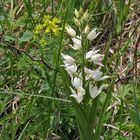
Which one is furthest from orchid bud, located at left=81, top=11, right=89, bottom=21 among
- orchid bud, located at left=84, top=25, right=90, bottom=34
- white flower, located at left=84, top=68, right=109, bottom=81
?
white flower, located at left=84, top=68, right=109, bottom=81

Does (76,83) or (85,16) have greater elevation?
(85,16)

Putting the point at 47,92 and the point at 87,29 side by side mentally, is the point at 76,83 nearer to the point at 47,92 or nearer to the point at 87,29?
the point at 87,29

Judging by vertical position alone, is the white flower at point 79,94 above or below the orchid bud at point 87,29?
below

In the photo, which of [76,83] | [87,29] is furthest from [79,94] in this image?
[87,29]

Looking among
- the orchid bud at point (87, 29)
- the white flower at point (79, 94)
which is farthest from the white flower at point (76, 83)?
the orchid bud at point (87, 29)

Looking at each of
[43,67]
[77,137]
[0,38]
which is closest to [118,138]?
[77,137]

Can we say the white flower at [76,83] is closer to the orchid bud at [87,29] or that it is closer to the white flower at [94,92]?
the white flower at [94,92]

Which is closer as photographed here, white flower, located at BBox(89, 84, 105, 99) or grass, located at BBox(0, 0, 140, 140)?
white flower, located at BBox(89, 84, 105, 99)

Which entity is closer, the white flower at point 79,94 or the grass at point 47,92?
the white flower at point 79,94

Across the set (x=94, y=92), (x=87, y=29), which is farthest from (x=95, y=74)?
(x=87, y=29)

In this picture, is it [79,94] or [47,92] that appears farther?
[47,92]

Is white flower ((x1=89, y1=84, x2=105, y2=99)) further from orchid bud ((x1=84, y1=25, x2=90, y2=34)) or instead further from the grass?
orchid bud ((x1=84, y1=25, x2=90, y2=34))
